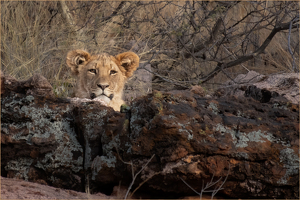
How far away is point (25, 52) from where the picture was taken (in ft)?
22.6

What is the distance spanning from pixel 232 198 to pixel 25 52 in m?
5.44

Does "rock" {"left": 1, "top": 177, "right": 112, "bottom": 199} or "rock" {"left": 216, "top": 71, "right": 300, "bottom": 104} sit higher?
"rock" {"left": 216, "top": 71, "right": 300, "bottom": 104}

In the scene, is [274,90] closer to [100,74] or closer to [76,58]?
[100,74]

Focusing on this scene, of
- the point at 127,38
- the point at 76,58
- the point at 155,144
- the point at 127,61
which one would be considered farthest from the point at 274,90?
the point at 127,38

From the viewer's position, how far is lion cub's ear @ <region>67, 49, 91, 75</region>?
5223mm

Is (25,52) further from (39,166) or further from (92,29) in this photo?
(39,166)

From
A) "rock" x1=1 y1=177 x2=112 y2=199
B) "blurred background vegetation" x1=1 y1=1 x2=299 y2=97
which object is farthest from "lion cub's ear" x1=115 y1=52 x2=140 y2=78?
"rock" x1=1 y1=177 x2=112 y2=199

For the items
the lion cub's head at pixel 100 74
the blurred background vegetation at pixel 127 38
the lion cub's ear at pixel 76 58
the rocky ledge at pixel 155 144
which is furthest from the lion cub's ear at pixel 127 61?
the rocky ledge at pixel 155 144

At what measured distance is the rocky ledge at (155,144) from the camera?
256 centimetres

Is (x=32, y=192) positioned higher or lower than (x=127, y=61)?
lower

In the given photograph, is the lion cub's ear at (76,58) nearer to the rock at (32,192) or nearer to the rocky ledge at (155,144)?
the rocky ledge at (155,144)

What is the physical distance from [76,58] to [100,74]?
0.47 meters

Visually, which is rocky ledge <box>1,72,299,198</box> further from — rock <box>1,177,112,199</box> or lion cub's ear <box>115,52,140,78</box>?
lion cub's ear <box>115,52,140,78</box>

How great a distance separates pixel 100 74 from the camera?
5.12 metres
